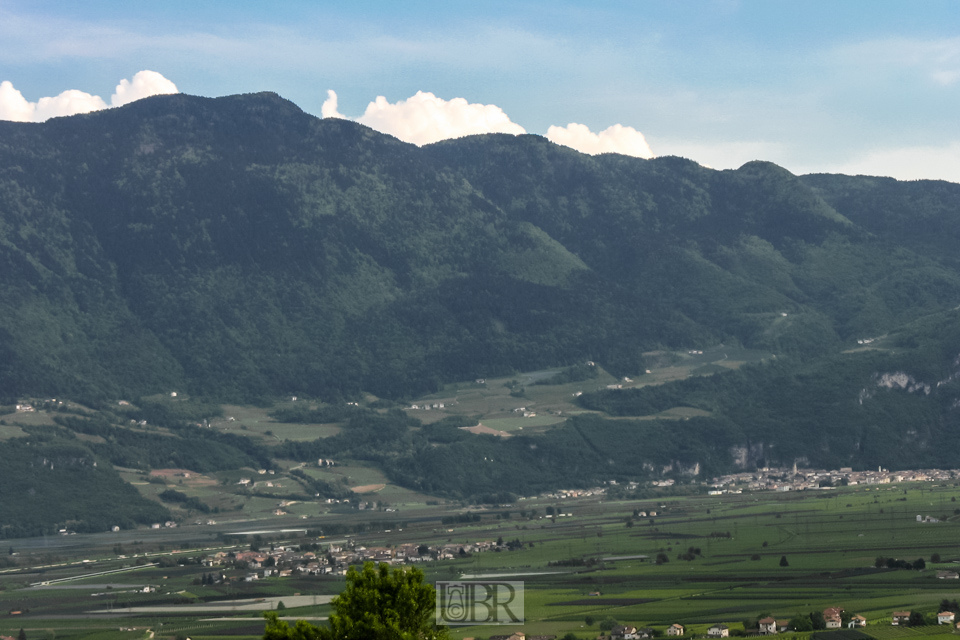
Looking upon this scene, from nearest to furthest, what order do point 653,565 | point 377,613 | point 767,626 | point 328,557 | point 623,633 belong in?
point 377,613 < point 767,626 < point 623,633 < point 653,565 < point 328,557

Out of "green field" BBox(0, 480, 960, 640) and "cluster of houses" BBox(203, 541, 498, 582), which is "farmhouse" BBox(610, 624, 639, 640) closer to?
"green field" BBox(0, 480, 960, 640)

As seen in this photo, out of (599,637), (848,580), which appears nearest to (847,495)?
(848,580)

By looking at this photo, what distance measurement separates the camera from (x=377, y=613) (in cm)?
3919

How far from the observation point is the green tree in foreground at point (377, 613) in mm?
38469

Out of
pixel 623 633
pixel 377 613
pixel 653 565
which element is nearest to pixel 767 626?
pixel 623 633

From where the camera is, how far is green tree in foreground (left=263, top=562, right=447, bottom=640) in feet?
126

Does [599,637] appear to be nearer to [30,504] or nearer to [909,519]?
[909,519]

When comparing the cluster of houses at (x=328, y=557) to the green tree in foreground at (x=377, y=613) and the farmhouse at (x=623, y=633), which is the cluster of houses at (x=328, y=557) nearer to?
the farmhouse at (x=623, y=633)

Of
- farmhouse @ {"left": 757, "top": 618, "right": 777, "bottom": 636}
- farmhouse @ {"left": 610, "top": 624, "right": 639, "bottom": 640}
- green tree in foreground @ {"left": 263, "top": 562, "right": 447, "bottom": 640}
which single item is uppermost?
green tree in foreground @ {"left": 263, "top": 562, "right": 447, "bottom": 640}

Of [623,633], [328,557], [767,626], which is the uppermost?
[328,557]

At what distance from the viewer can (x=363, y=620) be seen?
3881 cm

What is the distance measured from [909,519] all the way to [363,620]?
106933 millimetres

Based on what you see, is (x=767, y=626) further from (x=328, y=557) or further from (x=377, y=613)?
(x=328, y=557)

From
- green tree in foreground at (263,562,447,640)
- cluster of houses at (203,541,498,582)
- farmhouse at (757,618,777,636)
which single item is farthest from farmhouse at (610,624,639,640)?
green tree in foreground at (263,562,447,640)
